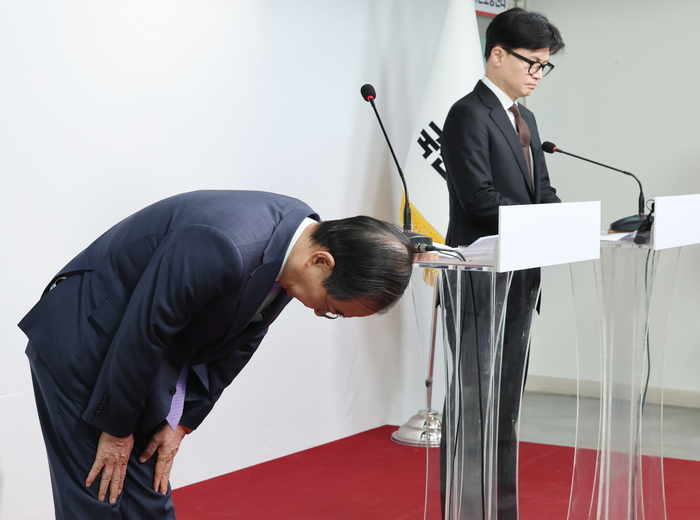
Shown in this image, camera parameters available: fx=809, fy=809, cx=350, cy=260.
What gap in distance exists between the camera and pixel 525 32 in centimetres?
248

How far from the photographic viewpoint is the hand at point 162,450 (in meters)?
1.55

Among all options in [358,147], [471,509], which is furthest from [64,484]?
[358,147]

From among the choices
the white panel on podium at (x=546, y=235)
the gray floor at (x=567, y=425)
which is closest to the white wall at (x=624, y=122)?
the gray floor at (x=567, y=425)

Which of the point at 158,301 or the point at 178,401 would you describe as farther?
the point at 178,401

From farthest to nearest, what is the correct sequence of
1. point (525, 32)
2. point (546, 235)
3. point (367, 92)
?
point (525, 32) → point (367, 92) → point (546, 235)

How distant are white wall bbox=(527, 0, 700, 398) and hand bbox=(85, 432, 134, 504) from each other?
11.5ft

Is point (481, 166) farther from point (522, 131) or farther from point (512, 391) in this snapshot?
point (512, 391)

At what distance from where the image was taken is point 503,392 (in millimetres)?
2201

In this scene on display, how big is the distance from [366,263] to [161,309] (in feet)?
1.14

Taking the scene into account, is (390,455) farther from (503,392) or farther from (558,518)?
(503,392)

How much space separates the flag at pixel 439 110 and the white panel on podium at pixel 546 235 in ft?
6.14

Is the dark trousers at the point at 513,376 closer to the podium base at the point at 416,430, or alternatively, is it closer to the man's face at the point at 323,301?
the man's face at the point at 323,301

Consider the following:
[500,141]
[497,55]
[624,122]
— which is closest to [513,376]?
[500,141]

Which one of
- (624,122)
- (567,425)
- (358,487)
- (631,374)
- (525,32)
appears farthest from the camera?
(624,122)
